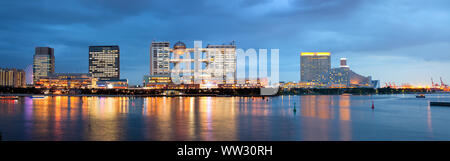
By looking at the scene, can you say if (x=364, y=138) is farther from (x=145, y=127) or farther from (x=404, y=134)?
(x=145, y=127)

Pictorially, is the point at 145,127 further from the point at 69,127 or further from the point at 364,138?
the point at 364,138

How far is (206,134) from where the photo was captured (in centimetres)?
2667

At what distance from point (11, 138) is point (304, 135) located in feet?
71.6

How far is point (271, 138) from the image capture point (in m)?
25.0
